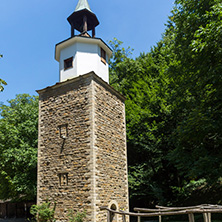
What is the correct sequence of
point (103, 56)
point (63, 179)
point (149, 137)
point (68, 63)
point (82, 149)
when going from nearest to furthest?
1. point (82, 149)
2. point (63, 179)
3. point (68, 63)
4. point (103, 56)
5. point (149, 137)

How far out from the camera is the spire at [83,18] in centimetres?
1205

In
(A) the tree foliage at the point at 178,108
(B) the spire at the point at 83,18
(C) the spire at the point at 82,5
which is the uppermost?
(C) the spire at the point at 82,5

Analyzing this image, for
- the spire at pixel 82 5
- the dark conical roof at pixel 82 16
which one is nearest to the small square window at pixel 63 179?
the dark conical roof at pixel 82 16

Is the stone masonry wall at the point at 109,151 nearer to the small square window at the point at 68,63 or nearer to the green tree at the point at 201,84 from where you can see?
the small square window at the point at 68,63

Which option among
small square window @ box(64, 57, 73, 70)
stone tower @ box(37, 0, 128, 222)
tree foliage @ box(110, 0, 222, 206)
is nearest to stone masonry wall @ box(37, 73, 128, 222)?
stone tower @ box(37, 0, 128, 222)

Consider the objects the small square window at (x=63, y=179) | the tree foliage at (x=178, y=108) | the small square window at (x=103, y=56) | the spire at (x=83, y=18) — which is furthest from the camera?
the spire at (x=83, y=18)

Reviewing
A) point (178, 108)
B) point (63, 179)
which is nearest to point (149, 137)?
point (178, 108)

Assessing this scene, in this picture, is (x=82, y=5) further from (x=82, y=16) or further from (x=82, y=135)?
(x=82, y=135)

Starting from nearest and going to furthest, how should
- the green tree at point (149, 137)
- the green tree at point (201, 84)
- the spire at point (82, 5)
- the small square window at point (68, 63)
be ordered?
1. the green tree at point (201, 84)
2. the small square window at point (68, 63)
3. the spire at point (82, 5)
4. the green tree at point (149, 137)

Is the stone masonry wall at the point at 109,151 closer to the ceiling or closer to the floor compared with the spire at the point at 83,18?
closer to the floor

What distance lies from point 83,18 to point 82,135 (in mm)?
6466

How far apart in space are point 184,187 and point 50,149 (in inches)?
327

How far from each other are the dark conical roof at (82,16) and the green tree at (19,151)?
6.41 m

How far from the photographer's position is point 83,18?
1211cm
